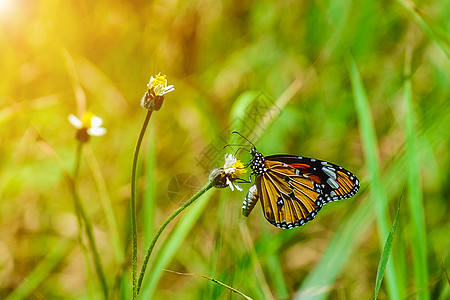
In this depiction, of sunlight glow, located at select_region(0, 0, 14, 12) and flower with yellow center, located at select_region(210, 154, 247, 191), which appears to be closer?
flower with yellow center, located at select_region(210, 154, 247, 191)

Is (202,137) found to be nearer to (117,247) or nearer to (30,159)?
(30,159)

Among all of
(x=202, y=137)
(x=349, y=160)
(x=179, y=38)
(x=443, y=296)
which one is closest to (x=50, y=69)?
(x=179, y=38)

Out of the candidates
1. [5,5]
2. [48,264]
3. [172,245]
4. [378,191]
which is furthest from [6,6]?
[378,191]

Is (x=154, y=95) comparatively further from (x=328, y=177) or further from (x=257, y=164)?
(x=328, y=177)

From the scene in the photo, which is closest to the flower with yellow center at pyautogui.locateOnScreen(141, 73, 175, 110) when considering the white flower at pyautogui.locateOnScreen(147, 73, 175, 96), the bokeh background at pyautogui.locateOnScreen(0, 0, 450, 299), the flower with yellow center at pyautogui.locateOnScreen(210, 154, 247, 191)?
the white flower at pyautogui.locateOnScreen(147, 73, 175, 96)

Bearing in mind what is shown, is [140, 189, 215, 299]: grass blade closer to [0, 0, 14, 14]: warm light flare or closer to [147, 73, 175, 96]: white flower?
[147, 73, 175, 96]: white flower

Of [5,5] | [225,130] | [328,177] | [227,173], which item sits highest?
[5,5]

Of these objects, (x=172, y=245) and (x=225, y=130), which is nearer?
(x=172, y=245)
